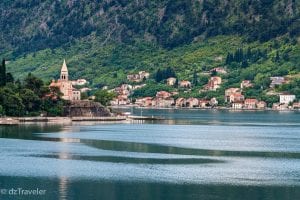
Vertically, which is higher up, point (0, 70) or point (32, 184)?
point (0, 70)

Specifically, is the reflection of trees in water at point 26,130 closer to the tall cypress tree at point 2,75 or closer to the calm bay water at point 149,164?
the calm bay water at point 149,164

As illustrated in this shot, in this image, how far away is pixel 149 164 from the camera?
7969cm

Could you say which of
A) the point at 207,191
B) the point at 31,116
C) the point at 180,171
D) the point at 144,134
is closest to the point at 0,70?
the point at 31,116

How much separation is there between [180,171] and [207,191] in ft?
31.4

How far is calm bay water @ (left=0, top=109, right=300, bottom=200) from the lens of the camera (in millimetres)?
65688

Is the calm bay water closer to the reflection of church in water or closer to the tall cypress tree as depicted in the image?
the tall cypress tree

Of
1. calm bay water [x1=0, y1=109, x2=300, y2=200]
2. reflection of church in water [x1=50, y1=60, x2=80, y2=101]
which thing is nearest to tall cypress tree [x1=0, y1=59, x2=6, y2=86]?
reflection of church in water [x1=50, y1=60, x2=80, y2=101]

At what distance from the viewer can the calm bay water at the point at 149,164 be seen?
65688 mm

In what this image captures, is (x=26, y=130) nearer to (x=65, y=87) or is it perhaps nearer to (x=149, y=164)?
(x=149, y=164)

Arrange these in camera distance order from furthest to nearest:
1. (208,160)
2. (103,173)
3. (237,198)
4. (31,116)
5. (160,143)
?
1. (31,116)
2. (160,143)
3. (208,160)
4. (103,173)
5. (237,198)

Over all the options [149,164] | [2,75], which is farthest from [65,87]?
[149,164]

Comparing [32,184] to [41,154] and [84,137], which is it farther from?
[84,137]

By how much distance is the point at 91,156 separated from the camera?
86500 millimetres

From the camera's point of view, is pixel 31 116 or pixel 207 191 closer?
pixel 207 191
